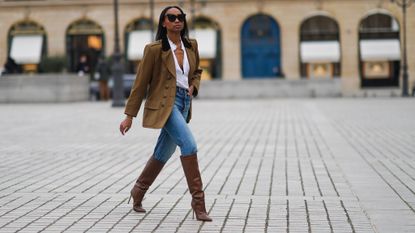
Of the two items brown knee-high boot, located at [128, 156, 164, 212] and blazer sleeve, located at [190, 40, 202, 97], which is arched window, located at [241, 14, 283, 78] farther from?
brown knee-high boot, located at [128, 156, 164, 212]

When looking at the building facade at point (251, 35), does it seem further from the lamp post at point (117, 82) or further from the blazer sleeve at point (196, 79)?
the blazer sleeve at point (196, 79)

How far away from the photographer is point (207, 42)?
49938 millimetres

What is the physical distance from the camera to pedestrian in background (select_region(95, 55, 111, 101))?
115ft

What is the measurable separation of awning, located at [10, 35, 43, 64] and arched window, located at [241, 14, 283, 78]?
13411 mm

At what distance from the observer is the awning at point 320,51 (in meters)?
49.1

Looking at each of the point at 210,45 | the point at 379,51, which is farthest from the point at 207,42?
the point at 379,51

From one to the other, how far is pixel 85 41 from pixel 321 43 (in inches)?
606

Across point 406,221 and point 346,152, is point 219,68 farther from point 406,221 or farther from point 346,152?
point 406,221

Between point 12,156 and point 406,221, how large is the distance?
24.2ft

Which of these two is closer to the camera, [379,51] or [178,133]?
[178,133]

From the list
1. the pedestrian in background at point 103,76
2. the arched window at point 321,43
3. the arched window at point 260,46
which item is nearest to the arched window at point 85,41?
the arched window at point 260,46

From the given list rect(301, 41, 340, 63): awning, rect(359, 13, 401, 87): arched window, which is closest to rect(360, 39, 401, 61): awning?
rect(359, 13, 401, 87): arched window

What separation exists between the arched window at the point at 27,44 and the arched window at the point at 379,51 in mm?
20715

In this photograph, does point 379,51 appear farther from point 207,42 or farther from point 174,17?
point 174,17
